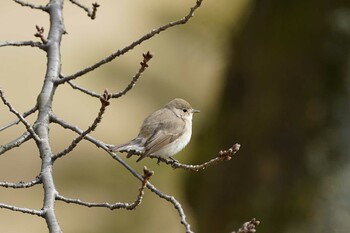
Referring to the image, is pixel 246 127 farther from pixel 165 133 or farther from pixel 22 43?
pixel 22 43

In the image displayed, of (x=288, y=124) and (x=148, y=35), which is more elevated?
(x=288, y=124)

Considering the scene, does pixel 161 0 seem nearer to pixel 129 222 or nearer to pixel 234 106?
pixel 129 222

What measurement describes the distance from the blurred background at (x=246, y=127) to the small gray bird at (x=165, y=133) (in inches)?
103

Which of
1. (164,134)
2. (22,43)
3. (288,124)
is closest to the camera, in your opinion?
(22,43)

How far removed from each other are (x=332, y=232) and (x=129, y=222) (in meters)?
4.99

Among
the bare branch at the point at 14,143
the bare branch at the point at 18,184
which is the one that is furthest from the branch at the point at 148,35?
the bare branch at the point at 18,184

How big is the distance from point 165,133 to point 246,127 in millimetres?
3555

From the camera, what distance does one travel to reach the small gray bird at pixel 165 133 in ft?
15.0

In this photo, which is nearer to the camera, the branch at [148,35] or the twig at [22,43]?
the branch at [148,35]

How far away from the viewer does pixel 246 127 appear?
27.4 feet

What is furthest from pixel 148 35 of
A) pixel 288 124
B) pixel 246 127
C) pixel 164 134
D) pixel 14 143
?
pixel 246 127

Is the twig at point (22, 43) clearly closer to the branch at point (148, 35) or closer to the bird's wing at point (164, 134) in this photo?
the branch at point (148, 35)

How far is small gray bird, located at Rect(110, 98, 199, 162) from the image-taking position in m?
4.57

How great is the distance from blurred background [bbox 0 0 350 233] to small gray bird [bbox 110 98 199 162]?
8.57 ft
